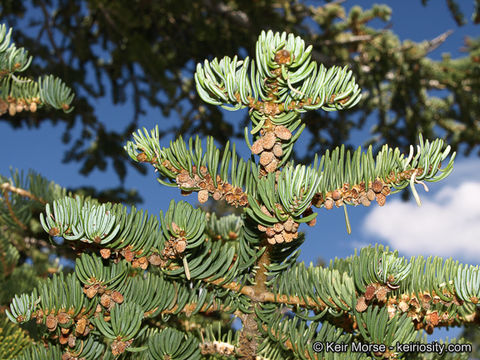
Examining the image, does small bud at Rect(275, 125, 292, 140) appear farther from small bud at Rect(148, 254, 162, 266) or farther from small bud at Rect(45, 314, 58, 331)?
small bud at Rect(45, 314, 58, 331)

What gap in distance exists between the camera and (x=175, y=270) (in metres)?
0.86

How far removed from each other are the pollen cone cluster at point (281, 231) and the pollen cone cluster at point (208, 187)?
2.4 inches

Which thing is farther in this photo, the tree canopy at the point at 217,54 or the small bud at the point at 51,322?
the tree canopy at the point at 217,54

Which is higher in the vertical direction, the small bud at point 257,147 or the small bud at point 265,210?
the small bud at point 257,147

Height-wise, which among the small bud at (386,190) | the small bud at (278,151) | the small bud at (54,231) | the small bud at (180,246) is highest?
the small bud at (386,190)

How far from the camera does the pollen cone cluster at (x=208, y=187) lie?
2.62 feet

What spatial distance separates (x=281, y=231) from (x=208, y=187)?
15 centimetres

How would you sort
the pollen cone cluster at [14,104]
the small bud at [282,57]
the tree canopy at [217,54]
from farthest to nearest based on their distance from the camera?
the tree canopy at [217,54] < the pollen cone cluster at [14,104] < the small bud at [282,57]

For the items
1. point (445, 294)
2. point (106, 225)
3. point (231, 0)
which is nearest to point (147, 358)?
point (106, 225)

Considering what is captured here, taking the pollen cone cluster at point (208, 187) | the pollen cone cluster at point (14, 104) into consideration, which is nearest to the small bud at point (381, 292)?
the pollen cone cluster at point (208, 187)

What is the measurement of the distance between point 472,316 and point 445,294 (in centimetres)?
20

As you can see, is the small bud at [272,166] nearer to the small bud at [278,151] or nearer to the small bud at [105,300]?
the small bud at [278,151]

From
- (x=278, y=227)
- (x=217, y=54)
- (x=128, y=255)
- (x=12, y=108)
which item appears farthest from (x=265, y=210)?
(x=217, y=54)

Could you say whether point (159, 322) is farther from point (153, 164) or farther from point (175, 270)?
point (153, 164)
